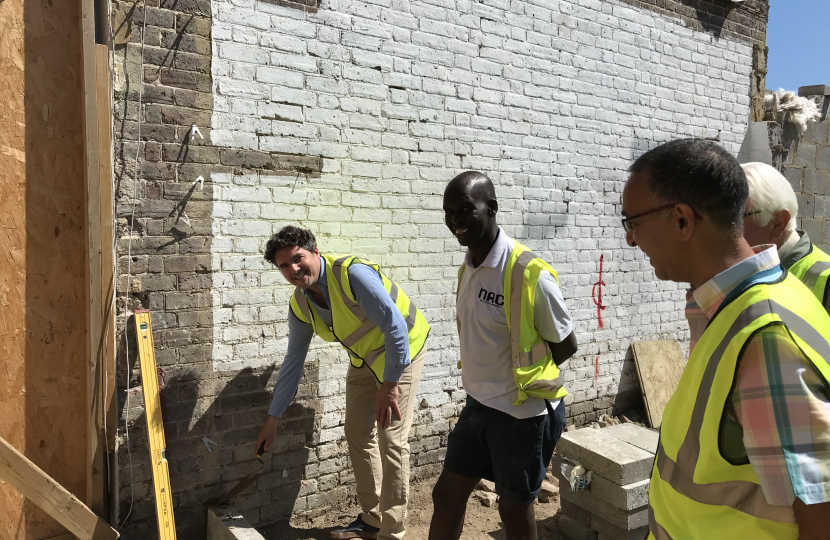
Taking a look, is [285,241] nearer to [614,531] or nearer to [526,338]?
[526,338]

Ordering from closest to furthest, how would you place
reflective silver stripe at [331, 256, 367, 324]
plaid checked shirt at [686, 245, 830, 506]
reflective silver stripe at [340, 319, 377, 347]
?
plaid checked shirt at [686, 245, 830, 506], reflective silver stripe at [331, 256, 367, 324], reflective silver stripe at [340, 319, 377, 347]

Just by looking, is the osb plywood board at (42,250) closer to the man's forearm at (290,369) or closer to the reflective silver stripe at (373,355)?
the man's forearm at (290,369)

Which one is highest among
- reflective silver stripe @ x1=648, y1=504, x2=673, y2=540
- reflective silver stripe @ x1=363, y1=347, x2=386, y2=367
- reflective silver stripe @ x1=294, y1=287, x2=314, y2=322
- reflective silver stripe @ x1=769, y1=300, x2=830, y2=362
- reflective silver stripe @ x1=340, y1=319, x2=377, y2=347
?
reflective silver stripe @ x1=769, y1=300, x2=830, y2=362

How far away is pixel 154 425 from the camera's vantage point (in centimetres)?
325

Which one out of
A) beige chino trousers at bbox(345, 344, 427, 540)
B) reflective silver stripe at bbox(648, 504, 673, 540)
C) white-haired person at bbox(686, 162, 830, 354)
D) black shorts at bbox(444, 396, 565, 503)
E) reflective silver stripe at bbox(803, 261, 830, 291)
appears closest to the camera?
reflective silver stripe at bbox(648, 504, 673, 540)

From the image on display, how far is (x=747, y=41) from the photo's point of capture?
6773mm

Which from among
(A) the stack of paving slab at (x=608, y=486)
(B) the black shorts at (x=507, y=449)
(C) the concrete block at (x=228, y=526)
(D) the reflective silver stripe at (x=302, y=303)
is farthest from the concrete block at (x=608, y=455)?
(C) the concrete block at (x=228, y=526)

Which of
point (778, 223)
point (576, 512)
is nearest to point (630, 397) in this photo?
point (576, 512)

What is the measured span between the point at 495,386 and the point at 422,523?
5.95ft

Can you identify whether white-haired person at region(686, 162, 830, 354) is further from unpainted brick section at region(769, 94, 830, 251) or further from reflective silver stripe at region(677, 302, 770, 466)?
unpainted brick section at region(769, 94, 830, 251)

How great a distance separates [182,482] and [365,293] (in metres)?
1.63

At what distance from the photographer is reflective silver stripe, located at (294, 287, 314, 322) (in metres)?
3.55

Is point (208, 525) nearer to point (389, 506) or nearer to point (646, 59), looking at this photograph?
point (389, 506)

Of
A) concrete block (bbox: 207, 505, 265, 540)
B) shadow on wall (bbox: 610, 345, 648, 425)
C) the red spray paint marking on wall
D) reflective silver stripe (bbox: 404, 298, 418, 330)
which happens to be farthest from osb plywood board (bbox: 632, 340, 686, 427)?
concrete block (bbox: 207, 505, 265, 540)
